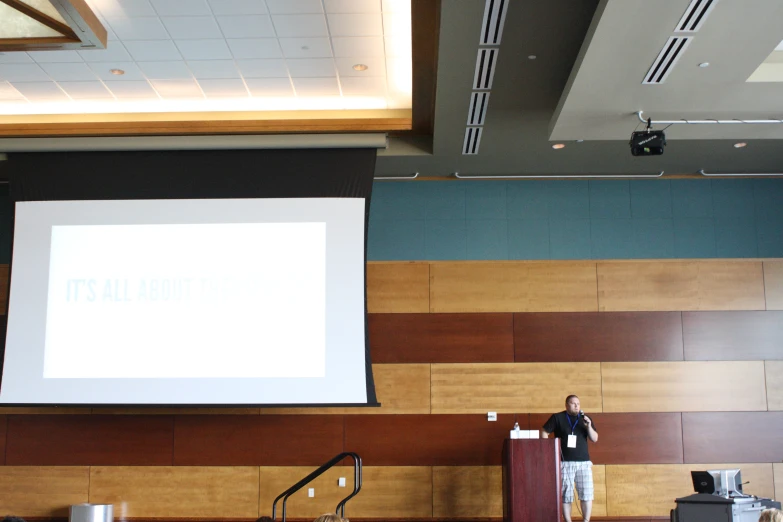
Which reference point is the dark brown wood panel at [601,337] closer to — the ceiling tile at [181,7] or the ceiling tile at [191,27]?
the ceiling tile at [191,27]

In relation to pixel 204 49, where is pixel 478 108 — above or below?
below

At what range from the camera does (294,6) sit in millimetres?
5762

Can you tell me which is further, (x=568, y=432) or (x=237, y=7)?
(x=568, y=432)

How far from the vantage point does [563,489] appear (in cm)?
728

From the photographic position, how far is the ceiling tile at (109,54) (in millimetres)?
6440

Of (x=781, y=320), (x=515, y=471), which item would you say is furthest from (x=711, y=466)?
(x=515, y=471)

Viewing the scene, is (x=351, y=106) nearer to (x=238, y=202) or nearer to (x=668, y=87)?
(x=238, y=202)

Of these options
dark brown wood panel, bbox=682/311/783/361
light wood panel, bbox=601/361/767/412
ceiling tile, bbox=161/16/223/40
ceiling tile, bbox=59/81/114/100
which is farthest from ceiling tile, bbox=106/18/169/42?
dark brown wood panel, bbox=682/311/783/361

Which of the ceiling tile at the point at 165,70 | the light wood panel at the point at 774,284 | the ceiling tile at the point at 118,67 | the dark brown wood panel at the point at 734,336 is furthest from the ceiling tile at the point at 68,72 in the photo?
the light wood panel at the point at 774,284

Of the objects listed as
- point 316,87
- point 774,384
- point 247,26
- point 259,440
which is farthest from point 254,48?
point 774,384

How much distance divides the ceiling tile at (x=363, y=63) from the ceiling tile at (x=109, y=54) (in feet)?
6.04

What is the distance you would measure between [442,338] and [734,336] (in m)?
3.12

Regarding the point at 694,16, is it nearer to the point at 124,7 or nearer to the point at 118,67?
the point at 124,7

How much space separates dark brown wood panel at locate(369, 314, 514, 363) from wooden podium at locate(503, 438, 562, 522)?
4.81 feet
